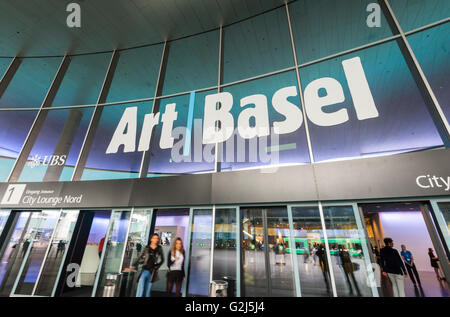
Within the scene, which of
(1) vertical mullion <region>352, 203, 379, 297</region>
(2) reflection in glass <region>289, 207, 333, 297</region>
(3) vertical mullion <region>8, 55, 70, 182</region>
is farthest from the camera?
(3) vertical mullion <region>8, 55, 70, 182</region>

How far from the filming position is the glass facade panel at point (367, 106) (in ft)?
15.3

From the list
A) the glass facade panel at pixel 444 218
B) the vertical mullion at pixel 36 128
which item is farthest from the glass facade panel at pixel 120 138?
the glass facade panel at pixel 444 218

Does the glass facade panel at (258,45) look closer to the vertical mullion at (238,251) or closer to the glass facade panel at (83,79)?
the glass facade panel at (83,79)

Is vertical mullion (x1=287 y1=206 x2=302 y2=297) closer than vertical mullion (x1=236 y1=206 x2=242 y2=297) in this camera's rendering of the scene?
Yes

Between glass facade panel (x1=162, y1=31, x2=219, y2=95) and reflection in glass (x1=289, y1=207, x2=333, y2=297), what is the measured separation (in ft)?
20.1

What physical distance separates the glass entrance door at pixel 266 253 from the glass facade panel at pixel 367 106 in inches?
97.5

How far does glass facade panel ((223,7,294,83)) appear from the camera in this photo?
6488 mm

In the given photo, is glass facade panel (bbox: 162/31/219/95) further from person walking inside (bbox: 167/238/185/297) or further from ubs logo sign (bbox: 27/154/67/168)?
person walking inside (bbox: 167/238/185/297)

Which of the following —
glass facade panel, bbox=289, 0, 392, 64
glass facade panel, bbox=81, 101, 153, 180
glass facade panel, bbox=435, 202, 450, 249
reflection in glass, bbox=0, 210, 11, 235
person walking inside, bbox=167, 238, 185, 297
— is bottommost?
person walking inside, bbox=167, 238, 185, 297

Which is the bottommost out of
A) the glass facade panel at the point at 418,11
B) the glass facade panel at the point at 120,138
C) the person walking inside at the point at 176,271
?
the person walking inside at the point at 176,271

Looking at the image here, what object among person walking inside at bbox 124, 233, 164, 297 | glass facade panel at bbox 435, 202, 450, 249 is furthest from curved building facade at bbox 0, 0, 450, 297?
person walking inside at bbox 124, 233, 164, 297

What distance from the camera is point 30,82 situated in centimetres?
879

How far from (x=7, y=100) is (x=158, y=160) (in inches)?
311

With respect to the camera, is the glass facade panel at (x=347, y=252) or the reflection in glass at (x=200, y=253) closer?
the glass facade panel at (x=347, y=252)
